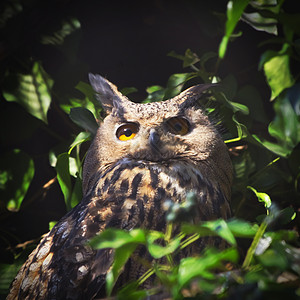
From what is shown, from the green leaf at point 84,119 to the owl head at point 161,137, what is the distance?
53 millimetres

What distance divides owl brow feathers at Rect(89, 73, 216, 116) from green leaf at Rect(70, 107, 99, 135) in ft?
0.24

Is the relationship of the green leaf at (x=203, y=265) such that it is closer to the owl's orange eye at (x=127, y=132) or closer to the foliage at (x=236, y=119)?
the foliage at (x=236, y=119)

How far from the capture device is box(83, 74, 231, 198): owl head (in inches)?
49.8

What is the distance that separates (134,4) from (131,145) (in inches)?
36.8

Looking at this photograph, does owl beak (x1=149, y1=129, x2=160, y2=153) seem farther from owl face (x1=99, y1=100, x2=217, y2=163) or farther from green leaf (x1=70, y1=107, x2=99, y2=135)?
green leaf (x1=70, y1=107, x2=99, y2=135)

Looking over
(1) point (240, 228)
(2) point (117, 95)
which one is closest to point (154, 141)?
(2) point (117, 95)

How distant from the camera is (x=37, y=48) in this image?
179 cm

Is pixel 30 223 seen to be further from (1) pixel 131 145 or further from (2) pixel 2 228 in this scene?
(1) pixel 131 145

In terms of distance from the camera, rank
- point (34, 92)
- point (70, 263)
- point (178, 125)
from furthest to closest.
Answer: point (34, 92) < point (178, 125) < point (70, 263)

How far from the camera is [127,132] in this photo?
133 cm

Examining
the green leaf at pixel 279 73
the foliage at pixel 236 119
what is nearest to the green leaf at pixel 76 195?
the foliage at pixel 236 119

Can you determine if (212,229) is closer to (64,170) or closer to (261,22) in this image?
(64,170)

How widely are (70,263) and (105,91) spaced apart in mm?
682

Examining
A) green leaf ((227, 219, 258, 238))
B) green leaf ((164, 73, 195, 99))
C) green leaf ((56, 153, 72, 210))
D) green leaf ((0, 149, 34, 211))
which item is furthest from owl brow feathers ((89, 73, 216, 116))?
green leaf ((227, 219, 258, 238))
